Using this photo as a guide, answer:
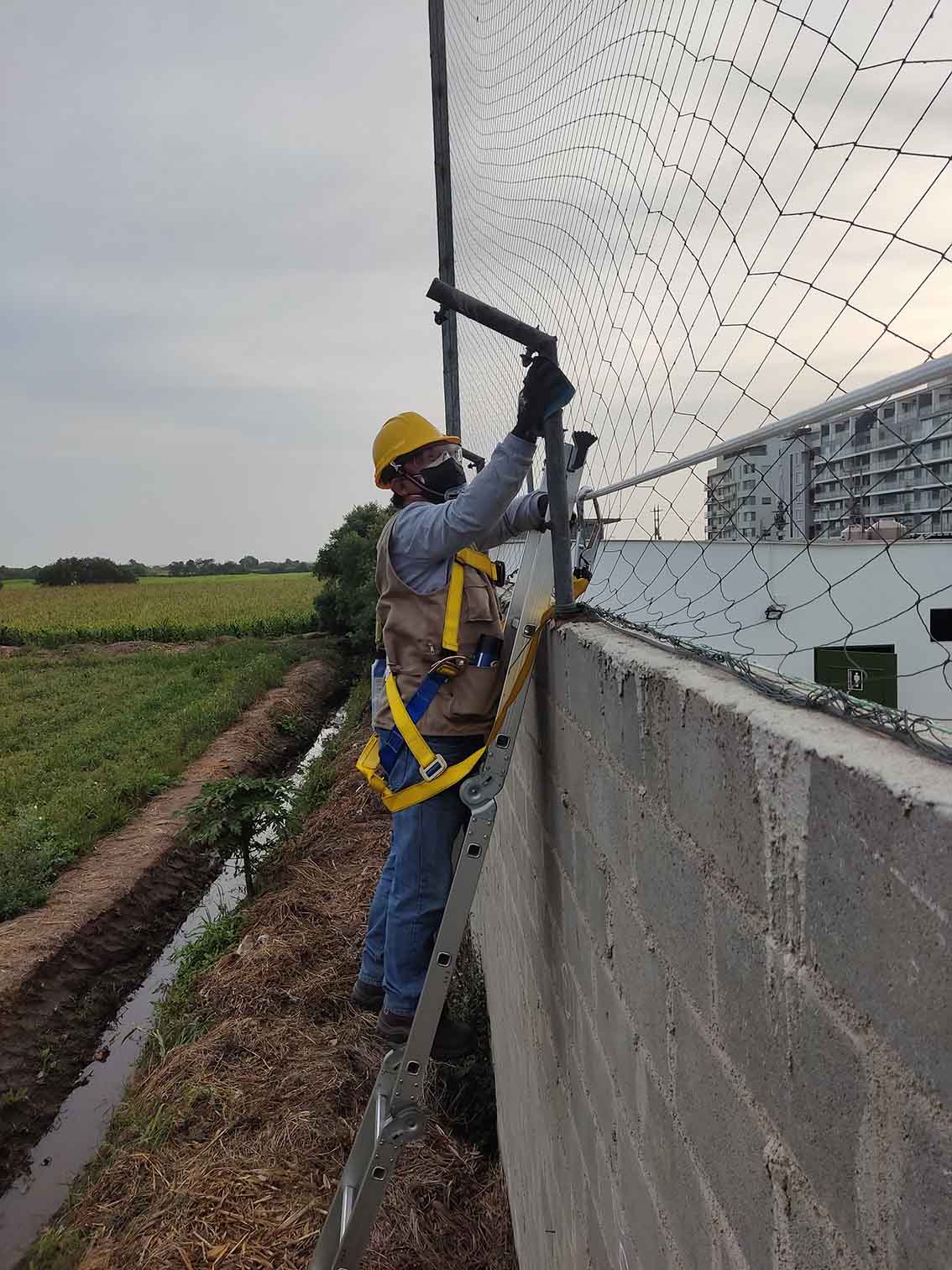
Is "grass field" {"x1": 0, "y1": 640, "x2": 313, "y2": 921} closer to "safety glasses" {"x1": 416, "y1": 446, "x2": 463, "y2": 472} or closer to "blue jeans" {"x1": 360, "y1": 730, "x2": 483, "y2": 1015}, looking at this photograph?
"blue jeans" {"x1": 360, "y1": 730, "x2": 483, "y2": 1015}

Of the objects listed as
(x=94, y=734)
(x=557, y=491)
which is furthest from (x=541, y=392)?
(x=94, y=734)

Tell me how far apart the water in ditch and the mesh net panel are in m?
5.01

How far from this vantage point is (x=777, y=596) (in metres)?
1.94

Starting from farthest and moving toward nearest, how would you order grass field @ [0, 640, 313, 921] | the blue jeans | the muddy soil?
the muddy soil, grass field @ [0, 640, 313, 921], the blue jeans

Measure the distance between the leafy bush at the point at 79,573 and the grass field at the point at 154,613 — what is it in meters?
9.12

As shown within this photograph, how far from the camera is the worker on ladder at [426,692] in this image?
258 centimetres

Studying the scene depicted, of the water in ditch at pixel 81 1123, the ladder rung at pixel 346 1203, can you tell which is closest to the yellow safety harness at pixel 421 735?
the ladder rung at pixel 346 1203

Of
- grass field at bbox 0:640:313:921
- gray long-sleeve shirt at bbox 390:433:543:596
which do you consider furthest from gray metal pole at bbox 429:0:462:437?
grass field at bbox 0:640:313:921

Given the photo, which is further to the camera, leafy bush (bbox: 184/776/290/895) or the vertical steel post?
leafy bush (bbox: 184/776/290/895)

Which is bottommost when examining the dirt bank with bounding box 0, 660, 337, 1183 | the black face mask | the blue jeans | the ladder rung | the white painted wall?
the dirt bank with bounding box 0, 660, 337, 1183

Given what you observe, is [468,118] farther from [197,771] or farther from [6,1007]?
[197,771]

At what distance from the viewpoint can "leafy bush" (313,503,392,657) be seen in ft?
77.4

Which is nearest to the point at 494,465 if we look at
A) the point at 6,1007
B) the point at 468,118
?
the point at 468,118

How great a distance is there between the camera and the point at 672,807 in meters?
1.19
